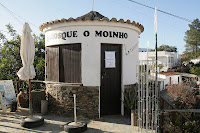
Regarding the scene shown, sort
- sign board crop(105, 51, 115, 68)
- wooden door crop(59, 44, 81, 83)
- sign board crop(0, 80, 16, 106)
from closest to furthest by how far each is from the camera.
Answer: wooden door crop(59, 44, 81, 83), sign board crop(105, 51, 115, 68), sign board crop(0, 80, 16, 106)

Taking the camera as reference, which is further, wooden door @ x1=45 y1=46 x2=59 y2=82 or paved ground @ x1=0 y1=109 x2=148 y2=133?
wooden door @ x1=45 y1=46 x2=59 y2=82

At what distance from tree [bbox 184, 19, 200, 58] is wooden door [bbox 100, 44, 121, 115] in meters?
45.5

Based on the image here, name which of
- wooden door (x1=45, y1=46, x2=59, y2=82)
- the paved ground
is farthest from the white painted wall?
the paved ground

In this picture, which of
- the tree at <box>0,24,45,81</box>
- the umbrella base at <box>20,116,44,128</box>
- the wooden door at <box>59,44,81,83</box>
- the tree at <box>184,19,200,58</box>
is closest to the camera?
the umbrella base at <box>20,116,44,128</box>

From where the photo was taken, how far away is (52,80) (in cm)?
727

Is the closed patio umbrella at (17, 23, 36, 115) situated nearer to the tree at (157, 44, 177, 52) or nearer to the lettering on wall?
the lettering on wall

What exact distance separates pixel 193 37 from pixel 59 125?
161 ft

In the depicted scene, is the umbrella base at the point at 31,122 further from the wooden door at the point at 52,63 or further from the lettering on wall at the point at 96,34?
the lettering on wall at the point at 96,34

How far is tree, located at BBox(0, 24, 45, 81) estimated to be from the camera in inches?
398

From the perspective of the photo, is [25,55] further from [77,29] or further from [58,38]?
[77,29]

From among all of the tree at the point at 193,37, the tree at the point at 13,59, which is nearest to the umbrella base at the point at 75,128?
the tree at the point at 13,59

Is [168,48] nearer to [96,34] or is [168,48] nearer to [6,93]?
[96,34]

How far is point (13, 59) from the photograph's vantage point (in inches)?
404

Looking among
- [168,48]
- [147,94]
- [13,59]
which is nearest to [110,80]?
[147,94]
